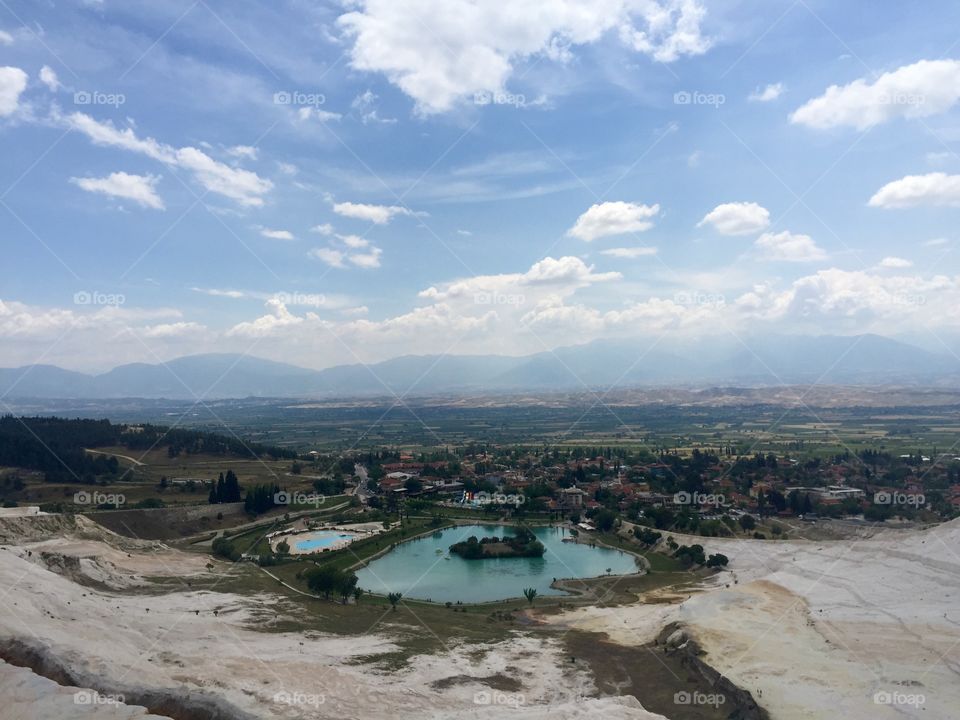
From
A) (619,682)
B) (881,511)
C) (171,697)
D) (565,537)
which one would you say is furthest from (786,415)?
(171,697)

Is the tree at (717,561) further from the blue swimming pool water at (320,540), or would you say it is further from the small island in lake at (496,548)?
the blue swimming pool water at (320,540)

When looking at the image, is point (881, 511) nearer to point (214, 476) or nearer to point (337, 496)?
point (337, 496)

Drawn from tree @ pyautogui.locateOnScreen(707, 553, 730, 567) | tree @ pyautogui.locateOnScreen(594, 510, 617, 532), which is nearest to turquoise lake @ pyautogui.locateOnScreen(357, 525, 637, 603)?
tree @ pyautogui.locateOnScreen(594, 510, 617, 532)

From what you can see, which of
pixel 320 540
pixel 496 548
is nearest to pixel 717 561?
pixel 496 548

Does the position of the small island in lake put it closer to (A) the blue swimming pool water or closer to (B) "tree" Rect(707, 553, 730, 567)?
(A) the blue swimming pool water

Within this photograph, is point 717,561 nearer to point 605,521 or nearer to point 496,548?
point 605,521

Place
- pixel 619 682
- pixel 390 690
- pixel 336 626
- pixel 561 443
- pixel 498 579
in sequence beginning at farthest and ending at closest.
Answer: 1. pixel 561 443
2. pixel 498 579
3. pixel 336 626
4. pixel 619 682
5. pixel 390 690

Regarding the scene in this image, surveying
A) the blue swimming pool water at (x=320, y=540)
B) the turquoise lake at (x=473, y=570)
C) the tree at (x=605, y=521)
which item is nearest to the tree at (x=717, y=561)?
the turquoise lake at (x=473, y=570)
